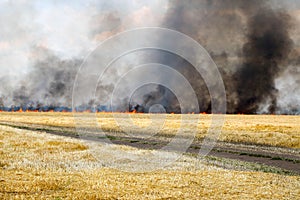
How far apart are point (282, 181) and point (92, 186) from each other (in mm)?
10129

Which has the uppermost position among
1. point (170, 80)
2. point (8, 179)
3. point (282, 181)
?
point (170, 80)

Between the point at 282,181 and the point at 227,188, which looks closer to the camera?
the point at 227,188

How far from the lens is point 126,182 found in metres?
16.7

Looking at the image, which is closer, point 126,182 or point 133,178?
point 126,182

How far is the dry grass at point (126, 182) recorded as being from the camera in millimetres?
14062

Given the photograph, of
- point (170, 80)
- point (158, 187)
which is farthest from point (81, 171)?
point (170, 80)

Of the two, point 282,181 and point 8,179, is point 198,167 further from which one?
point 8,179

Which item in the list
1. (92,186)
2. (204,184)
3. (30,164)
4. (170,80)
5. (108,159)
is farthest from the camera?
(170,80)

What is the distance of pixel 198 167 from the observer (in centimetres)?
2195

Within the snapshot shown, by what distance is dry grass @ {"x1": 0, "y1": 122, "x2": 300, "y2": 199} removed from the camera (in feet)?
46.1

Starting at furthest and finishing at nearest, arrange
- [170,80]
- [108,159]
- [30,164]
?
1. [170,80]
2. [108,159]
3. [30,164]

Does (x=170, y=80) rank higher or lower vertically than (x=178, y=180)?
higher

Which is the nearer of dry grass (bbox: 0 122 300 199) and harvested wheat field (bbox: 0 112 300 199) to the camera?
dry grass (bbox: 0 122 300 199)

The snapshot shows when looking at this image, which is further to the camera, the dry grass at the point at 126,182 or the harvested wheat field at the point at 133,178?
the harvested wheat field at the point at 133,178
